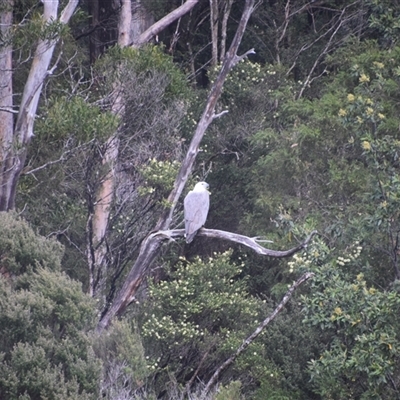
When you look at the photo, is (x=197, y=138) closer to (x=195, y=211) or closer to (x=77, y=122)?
(x=195, y=211)

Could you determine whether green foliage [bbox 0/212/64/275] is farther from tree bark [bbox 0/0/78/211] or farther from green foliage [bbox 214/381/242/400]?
green foliage [bbox 214/381/242/400]

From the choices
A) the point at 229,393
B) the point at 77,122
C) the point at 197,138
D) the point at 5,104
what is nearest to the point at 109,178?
the point at 77,122

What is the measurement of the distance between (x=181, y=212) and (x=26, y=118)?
3.60m

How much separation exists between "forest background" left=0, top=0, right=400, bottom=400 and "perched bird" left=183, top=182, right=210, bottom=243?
1.29 feet

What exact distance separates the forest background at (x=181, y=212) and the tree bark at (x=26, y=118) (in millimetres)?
40

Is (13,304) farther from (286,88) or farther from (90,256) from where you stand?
(286,88)

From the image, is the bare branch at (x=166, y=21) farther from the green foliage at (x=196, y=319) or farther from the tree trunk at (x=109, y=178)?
the green foliage at (x=196, y=319)

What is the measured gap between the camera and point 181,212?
17.3 meters

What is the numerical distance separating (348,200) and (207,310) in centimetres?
327

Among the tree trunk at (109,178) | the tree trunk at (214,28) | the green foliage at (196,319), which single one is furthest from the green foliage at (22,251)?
the tree trunk at (214,28)

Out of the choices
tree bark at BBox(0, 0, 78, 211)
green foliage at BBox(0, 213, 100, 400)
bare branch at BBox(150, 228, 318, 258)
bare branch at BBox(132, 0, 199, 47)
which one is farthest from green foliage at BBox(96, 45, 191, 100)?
green foliage at BBox(0, 213, 100, 400)

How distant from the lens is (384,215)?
11.8m

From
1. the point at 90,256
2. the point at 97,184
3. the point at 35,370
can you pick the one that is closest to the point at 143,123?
the point at 97,184

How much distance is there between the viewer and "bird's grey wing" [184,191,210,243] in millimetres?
12727
